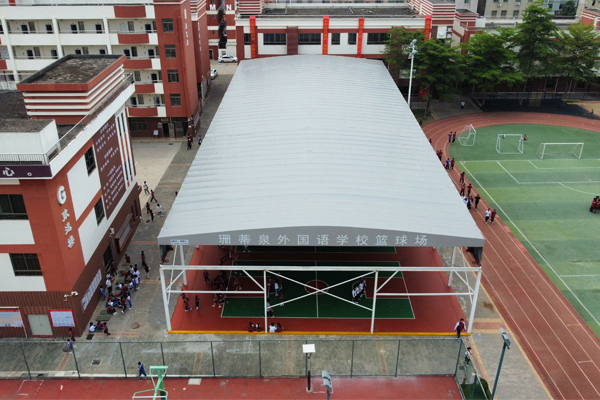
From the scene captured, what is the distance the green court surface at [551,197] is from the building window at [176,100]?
30159 mm

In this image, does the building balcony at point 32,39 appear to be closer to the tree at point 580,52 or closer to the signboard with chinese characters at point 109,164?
the signboard with chinese characters at point 109,164

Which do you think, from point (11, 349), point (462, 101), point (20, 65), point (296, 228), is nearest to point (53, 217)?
point (11, 349)

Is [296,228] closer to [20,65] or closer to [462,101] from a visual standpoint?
[20,65]

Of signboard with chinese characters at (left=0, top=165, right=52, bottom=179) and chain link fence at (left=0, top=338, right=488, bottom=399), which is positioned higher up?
signboard with chinese characters at (left=0, top=165, right=52, bottom=179)

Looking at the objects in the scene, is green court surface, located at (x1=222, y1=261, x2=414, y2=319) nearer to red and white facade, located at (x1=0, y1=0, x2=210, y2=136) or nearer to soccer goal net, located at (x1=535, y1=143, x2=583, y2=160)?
soccer goal net, located at (x1=535, y1=143, x2=583, y2=160)

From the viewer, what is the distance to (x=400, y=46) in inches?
2457

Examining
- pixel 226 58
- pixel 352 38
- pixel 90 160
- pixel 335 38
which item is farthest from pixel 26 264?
pixel 226 58

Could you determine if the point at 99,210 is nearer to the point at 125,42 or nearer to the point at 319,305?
the point at 319,305

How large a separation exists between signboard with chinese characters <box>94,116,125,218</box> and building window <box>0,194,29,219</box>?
7.47 meters

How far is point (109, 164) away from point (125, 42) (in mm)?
24685

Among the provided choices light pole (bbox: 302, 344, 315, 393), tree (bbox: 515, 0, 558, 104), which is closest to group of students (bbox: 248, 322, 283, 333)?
light pole (bbox: 302, 344, 315, 393)

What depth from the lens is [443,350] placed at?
2838 centimetres

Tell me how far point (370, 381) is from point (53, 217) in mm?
18311

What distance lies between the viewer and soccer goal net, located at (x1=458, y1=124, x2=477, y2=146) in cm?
5732
